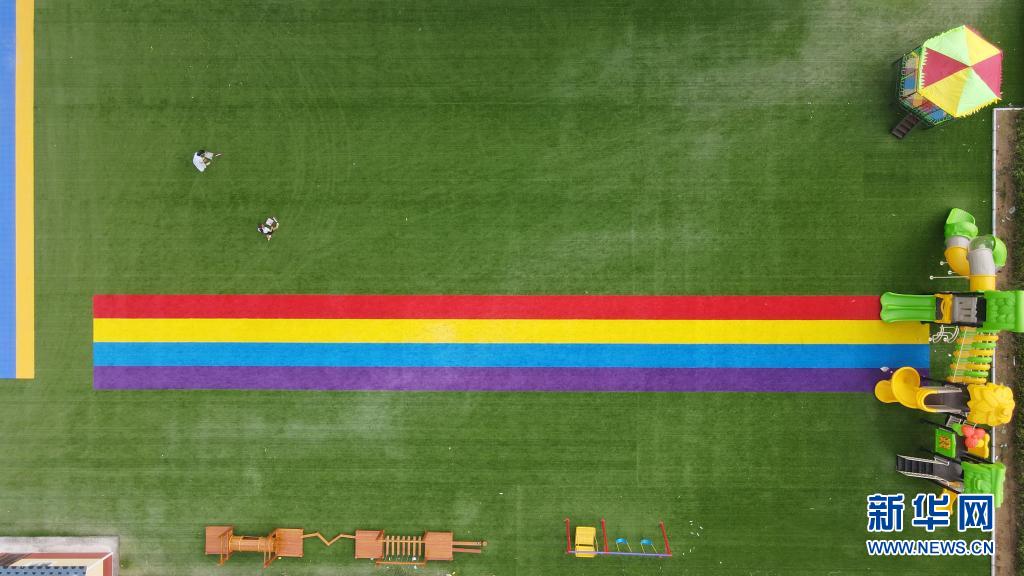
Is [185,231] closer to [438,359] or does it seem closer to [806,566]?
[438,359]

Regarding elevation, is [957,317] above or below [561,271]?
below

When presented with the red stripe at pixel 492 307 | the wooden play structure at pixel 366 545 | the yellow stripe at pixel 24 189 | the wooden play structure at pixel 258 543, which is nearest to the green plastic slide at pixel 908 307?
the red stripe at pixel 492 307

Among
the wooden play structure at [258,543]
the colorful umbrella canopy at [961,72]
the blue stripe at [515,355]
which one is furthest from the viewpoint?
the blue stripe at [515,355]

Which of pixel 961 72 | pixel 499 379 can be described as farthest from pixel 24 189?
pixel 961 72

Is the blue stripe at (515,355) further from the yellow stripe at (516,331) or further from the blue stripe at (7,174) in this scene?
the blue stripe at (7,174)

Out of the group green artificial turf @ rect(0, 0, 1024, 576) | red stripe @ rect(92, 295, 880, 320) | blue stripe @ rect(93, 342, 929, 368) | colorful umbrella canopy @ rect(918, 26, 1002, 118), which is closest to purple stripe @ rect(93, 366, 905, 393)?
blue stripe @ rect(93, 342, 929, 368)

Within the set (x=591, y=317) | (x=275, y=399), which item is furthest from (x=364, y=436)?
(x=591, y=317)
